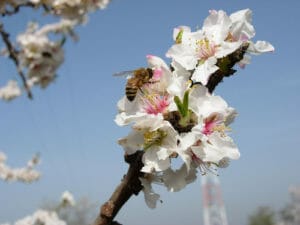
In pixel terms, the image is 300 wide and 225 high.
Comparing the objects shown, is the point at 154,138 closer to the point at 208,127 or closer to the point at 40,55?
the point at 208,127

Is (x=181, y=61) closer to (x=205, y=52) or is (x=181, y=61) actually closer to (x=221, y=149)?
(x=205, y=52)

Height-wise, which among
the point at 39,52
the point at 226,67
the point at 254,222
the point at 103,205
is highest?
the point at 254,222

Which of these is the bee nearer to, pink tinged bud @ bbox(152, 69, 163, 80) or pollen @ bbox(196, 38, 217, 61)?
Answer: pink tinged bud @ bbox(152, 69, 163, 80)

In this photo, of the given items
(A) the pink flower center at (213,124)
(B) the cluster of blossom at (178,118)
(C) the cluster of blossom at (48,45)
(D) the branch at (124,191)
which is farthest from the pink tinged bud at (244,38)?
(C) the cluster of blossom at (48,45)

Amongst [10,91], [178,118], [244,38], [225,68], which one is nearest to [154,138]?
[178,118]

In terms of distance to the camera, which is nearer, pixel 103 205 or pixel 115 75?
pixel 103 205

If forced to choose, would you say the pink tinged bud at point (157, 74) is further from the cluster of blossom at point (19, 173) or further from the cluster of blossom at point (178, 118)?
the cluster of blossom at point (19, 173)

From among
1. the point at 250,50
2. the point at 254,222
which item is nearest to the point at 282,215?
the point at 254,222
